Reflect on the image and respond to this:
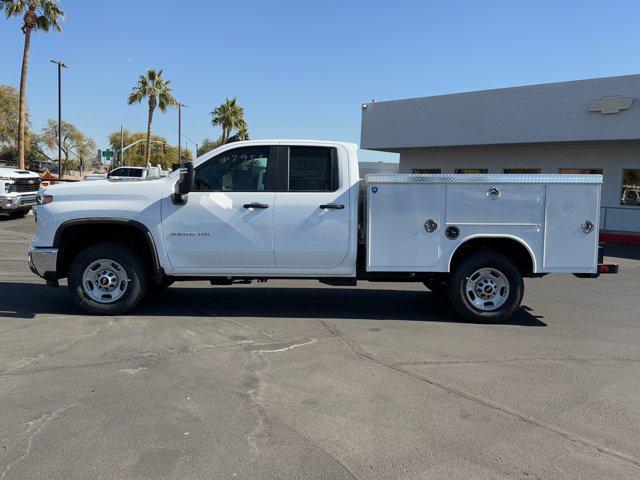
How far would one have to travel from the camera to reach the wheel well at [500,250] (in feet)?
22.1

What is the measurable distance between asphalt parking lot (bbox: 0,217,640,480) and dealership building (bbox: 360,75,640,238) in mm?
14189

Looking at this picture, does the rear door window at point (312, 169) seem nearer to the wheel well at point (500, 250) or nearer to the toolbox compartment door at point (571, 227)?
the wheel well at point (500, 250)

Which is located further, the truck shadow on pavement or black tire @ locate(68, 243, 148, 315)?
the truck shadow on pavement

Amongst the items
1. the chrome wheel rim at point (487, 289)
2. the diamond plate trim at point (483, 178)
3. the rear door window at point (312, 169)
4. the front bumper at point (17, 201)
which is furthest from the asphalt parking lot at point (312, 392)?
the front bumper at point (17, 201)

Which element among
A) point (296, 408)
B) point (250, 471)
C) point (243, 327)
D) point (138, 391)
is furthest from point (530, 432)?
point (243, 327)

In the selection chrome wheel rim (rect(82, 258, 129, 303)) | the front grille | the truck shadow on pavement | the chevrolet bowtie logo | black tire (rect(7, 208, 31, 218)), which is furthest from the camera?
the chevrolet bowtie logo

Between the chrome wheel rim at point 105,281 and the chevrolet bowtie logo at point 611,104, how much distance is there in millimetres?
18702

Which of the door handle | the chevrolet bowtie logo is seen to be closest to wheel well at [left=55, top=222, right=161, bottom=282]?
the door handle

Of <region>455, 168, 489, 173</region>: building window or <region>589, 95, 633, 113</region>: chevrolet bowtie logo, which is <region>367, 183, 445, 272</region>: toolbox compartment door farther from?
<region>455, 168, 489, 173</region>: building window

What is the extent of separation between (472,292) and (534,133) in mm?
16838

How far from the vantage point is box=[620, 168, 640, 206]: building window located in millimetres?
21156

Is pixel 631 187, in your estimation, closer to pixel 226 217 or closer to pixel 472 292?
pixel 472 292

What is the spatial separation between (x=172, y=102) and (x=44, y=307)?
43.0m

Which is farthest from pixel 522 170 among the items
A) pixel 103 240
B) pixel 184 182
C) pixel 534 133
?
pixel 103 240
